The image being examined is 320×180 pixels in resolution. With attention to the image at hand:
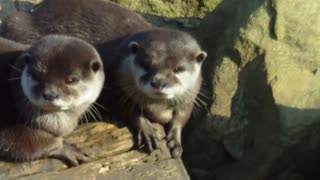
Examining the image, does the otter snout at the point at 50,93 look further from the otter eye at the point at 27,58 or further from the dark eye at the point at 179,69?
the dark eye at the point at 179,69

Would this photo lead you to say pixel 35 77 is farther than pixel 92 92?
No

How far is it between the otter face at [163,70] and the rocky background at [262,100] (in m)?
0.67

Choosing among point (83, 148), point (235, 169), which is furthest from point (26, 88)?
point (235, 169)

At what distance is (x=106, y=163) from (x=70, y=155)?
188mm

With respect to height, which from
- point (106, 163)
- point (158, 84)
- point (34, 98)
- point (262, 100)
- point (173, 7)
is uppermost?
point (158, 84)

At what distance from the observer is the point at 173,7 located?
22.6 feet

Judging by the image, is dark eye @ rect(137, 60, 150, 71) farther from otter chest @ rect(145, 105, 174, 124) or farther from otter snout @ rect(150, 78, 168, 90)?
otter chest @ rect(145, 105, 174, 124)

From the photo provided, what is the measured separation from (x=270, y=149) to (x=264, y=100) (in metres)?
0.31

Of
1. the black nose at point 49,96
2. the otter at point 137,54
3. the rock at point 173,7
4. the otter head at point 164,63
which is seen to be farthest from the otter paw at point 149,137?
the rock at point 173,7

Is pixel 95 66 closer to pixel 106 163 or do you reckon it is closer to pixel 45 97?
pixel 45 97

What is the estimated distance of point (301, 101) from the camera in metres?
5.36

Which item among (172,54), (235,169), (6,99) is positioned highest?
(172,54)

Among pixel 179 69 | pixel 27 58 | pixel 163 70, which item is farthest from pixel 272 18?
pixel 27 58

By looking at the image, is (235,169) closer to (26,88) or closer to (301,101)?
(301,101)
